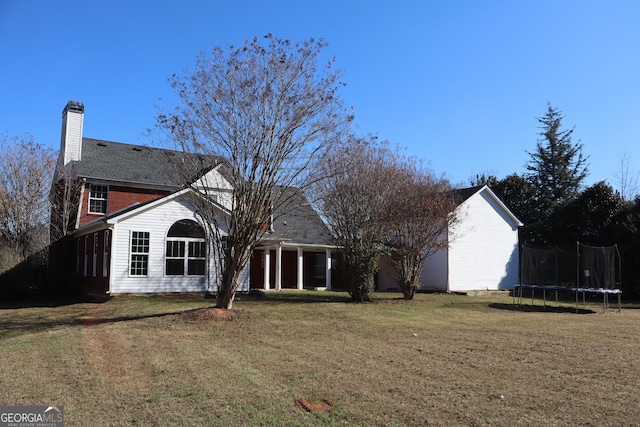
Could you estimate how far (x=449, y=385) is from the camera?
264 inches

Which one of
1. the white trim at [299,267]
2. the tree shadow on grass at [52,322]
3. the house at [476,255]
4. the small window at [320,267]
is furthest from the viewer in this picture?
the small window at [320,267]

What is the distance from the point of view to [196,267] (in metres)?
20.0

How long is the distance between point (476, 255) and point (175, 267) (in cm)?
1545

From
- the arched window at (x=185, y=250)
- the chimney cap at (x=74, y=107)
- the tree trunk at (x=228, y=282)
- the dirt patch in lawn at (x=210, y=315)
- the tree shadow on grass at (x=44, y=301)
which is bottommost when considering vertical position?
the tree shadow on grass at (x=44, y=301)

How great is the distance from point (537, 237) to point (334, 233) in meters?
21.6

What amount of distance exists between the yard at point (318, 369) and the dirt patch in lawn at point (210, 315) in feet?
0.26

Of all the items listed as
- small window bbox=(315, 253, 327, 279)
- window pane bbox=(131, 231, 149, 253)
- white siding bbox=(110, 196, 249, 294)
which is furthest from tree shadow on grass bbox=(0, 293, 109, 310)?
small window bbox=(315, 253, 327, 279)

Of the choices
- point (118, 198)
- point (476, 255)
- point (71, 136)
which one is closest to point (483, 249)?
point (476, 255)

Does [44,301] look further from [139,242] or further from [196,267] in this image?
[196,267]

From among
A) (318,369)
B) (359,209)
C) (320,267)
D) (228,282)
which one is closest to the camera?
(318,369)

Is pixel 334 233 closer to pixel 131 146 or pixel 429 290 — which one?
pixel 429 290

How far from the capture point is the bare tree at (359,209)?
59.5 ft

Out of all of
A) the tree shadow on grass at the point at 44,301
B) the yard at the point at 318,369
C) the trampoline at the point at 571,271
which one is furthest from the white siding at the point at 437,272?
the tree shadow on grass at the point at 44,301

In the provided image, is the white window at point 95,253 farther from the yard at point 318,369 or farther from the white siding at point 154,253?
the yard at point 318,369
